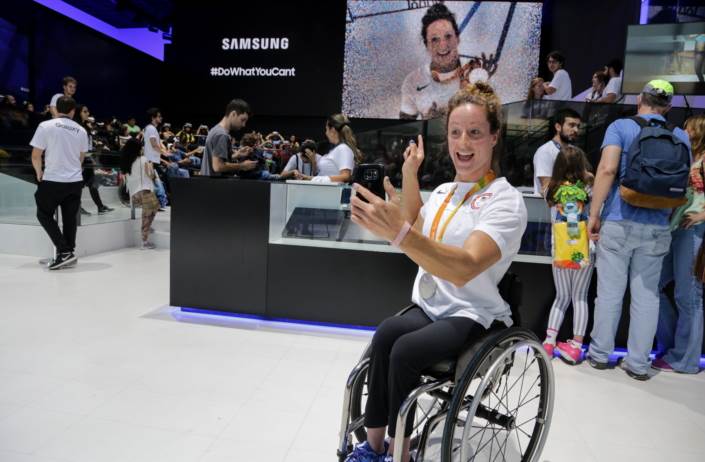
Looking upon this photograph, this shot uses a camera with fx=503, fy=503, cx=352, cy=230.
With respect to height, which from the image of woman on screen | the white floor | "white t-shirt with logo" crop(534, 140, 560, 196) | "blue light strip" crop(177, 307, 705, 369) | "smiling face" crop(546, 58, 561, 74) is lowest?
the white floor

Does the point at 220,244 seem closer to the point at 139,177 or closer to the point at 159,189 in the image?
the point at 139,177

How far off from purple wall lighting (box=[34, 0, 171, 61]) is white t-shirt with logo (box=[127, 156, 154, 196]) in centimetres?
685

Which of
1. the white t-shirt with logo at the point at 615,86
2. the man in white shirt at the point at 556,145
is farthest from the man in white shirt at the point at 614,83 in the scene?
the man in white shirt at the point at 556,145

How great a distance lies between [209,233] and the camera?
340 centimetres

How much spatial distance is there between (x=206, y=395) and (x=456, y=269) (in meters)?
1.55

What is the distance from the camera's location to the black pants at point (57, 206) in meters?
4.56

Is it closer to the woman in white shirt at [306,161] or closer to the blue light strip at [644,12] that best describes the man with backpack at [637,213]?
the woman in white shirt at [306,161]

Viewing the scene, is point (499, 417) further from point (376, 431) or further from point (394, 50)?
point (394, 50)

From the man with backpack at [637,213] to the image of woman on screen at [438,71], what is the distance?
6.84 meters

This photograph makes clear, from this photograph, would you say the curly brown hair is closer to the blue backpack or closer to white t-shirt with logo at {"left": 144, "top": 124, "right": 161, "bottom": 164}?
the blue backpack

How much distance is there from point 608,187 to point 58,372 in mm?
2930

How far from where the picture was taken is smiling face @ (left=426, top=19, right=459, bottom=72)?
30.8ft

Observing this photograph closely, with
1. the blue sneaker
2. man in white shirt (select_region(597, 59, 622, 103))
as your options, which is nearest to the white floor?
the blue sneaker

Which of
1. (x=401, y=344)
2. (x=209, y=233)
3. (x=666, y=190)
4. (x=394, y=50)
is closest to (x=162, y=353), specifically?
(x=209, y=233)
